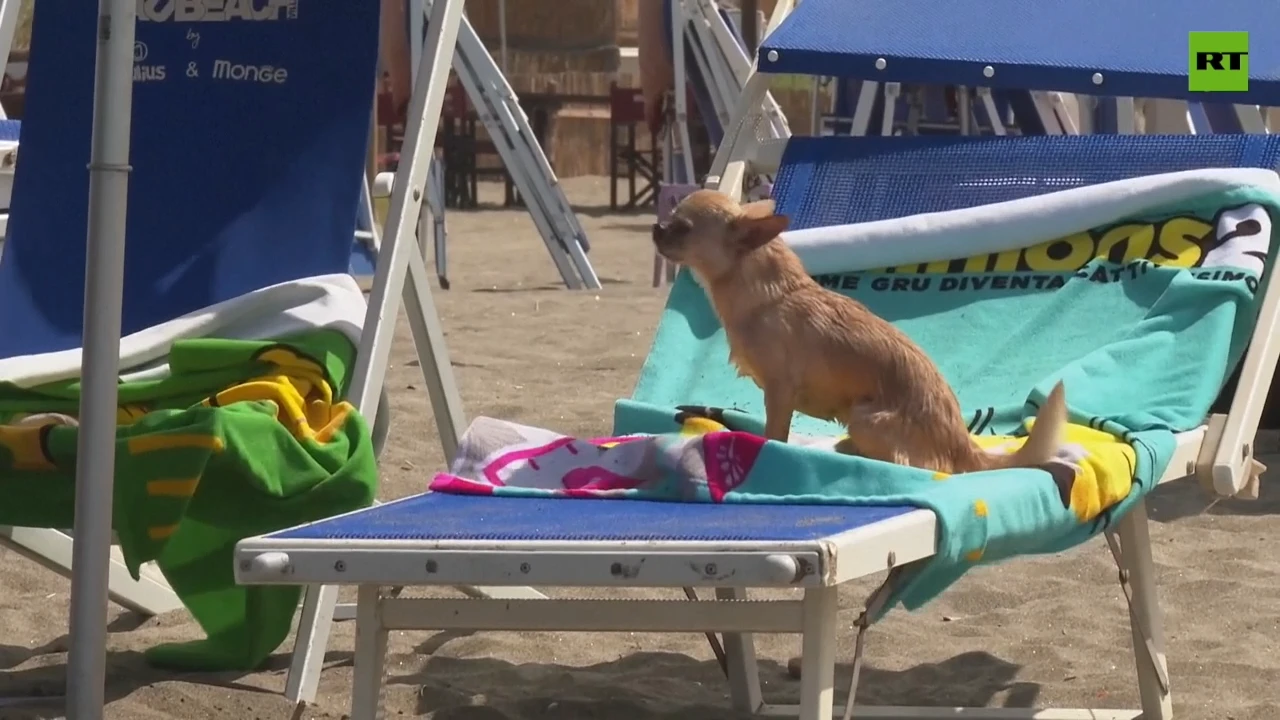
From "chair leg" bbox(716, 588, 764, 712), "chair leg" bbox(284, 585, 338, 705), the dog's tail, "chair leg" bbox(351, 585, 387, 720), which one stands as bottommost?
"chair leg" bbox(716, 588, 764, 712)

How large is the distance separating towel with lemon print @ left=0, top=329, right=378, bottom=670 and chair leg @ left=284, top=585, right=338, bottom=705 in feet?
0.45

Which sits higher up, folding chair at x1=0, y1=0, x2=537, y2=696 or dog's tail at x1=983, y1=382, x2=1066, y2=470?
folding chair at x1=0, y1=0, x2=537, y2=696

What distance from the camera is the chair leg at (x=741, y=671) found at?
3316 millimetres

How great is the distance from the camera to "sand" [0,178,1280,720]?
338 centimetres

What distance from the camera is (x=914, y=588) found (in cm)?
249

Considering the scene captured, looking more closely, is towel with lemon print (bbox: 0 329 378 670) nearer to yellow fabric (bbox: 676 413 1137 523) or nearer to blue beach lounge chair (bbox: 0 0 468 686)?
blue beach lounge chair (bbox: 0 0 468 686)

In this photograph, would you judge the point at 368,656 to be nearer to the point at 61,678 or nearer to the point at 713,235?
the point at 713,235

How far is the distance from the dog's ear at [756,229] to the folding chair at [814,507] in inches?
16.1

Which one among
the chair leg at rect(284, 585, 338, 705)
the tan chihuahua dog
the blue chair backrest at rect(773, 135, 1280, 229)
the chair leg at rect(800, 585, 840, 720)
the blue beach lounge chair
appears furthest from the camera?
the blue chair backrest at rect(773, 135, 1280, 229)

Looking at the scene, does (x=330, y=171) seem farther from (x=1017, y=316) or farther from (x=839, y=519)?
(x=839, y=519)

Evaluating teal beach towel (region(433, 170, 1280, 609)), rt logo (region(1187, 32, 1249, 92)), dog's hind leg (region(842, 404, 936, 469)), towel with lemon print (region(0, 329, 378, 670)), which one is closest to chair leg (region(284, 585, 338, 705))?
towel with lemon print (region(0, 329, 378, 670))

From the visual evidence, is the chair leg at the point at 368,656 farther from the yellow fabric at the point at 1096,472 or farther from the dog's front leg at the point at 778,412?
the yellow fabric at the point at 1096,472

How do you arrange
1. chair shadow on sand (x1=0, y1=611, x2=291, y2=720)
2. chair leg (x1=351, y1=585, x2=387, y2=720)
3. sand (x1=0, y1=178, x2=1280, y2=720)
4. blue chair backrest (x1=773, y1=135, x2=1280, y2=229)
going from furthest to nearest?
1. blue chair backrest (x1=773, y1=135, x2=1280, y2=229)
2. sand (x1=0, y1=178, x2=1280, y2=720)
3. chair shadow on sand (x1=0, y1=611, x2=291, y2=720)
4. chair leg (x1=351, y1=585, x2=387, y2=720)

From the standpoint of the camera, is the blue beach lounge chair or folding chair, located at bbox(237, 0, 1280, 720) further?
the blue beach lounge chair
